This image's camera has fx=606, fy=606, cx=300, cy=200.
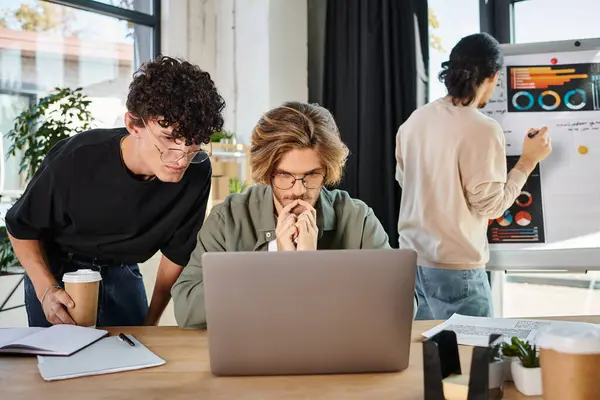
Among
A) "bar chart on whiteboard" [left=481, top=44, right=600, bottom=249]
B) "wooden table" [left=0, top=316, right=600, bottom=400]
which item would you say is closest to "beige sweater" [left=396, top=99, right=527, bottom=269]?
"bar chart on whiteboard" [left=481, top=44, right=600, bottom=249]

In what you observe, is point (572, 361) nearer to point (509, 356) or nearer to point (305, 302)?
point (509, 356)

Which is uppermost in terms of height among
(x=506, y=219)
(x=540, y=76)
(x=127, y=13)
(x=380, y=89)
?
(x=127, y=13)

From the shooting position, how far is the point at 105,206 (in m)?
1.67

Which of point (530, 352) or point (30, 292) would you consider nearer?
point (530, 352)

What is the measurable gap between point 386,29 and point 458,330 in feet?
7.56

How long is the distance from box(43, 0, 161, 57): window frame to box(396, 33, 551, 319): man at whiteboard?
2277mm

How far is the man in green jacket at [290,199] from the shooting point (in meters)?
1.52

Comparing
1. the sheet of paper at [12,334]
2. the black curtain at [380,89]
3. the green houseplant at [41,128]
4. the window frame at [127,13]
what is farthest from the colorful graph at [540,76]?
the window frame at [127,13]

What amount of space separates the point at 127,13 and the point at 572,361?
3.62 meters

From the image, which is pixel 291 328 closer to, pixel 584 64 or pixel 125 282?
pixel 125 282

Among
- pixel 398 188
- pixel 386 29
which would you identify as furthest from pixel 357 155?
pixel 386 29

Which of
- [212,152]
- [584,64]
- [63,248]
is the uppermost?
[584,64]

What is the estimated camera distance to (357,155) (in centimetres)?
330

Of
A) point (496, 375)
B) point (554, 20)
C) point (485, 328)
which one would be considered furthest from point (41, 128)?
point (496, 375)
